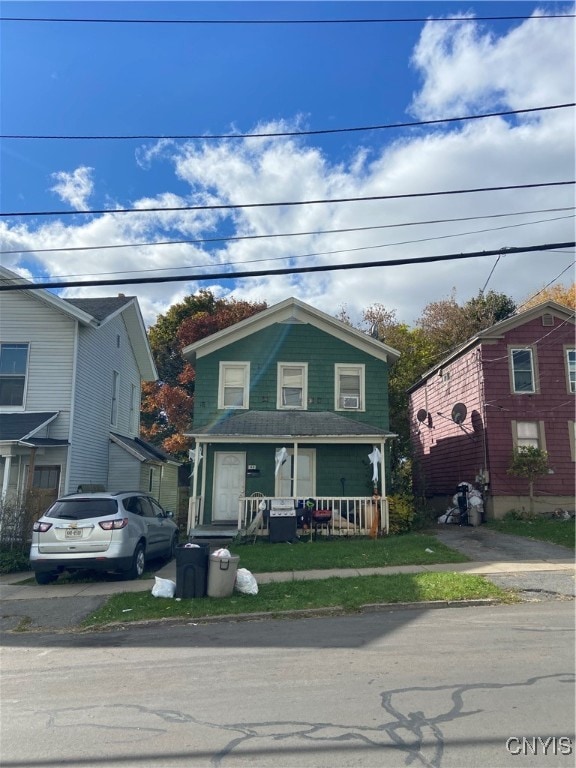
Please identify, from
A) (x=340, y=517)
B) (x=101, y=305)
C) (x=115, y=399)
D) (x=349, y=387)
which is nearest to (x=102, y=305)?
(x=101, y=305)

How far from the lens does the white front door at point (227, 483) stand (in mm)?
18656

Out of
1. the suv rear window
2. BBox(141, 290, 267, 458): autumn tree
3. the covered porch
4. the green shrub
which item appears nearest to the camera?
the suv rear window

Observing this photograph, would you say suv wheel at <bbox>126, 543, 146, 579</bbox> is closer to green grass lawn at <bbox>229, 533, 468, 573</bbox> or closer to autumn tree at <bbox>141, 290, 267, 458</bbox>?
green grass lawn at <bbox>229, 533, 468, 573</bbox>

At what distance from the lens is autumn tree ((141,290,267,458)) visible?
3447 cm

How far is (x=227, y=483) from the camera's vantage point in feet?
61.9

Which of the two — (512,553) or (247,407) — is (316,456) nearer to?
(247,407)

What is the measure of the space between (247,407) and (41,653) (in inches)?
502

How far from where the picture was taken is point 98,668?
631 centimetres

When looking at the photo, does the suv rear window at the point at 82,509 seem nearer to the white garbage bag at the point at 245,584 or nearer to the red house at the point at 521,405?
the white garbage bag at the point at 245,584

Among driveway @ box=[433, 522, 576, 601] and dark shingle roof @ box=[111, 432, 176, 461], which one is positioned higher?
dark shingle roof @ box=[111, 432, 176, 461]

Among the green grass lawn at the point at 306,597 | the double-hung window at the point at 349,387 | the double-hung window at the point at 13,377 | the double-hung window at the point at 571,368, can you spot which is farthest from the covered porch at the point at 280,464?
the double-hung window at the point at 571,368

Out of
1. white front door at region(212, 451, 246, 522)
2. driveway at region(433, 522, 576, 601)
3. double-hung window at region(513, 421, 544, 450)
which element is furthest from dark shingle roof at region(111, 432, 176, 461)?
double-hung window at region(513, 421, 544, 450)

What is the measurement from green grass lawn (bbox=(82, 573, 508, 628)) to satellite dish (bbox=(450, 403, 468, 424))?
Result: 11672mm

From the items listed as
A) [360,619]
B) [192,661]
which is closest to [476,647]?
[360,619]
